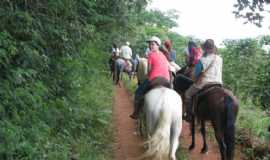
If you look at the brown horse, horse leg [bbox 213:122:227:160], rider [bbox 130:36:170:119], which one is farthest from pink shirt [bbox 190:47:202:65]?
horse leg [bbox 213:122:227:160]

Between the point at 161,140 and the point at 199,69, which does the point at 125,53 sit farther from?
the point at 161,140

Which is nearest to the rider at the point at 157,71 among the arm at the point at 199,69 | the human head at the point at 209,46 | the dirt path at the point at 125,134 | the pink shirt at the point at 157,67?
the pink shirt at the point at 157,67

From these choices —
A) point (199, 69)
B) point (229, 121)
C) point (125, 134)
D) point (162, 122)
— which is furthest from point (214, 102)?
point (125, 134)

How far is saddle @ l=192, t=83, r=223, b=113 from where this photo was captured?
8.76m

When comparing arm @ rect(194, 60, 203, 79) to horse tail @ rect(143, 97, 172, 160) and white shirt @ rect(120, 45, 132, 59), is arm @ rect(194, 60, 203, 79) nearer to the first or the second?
horse tail @ rect(143, 97, 172, 160)

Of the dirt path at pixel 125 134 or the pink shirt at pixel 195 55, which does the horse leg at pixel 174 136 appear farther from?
the pink shirt at pixel 195 55

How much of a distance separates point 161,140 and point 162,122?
30 centimetres

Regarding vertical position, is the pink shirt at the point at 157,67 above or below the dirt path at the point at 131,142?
above

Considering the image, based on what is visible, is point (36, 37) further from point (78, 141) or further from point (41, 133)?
point (78, 141)

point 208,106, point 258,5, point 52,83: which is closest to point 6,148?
point 52,83

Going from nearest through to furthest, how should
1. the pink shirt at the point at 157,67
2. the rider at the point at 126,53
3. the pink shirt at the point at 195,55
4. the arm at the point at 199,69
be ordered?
the pink shirt at the point at 157,67, the arm at the point at 199,69, the pink shirt at the point at 195,55, the rider at the point at 126,53

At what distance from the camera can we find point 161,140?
7.28 meters

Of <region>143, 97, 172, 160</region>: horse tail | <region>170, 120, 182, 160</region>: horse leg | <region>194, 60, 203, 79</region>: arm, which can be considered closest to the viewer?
<region>143, 97, 172, 160</region>: horse tail

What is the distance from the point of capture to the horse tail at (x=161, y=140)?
722 cm
